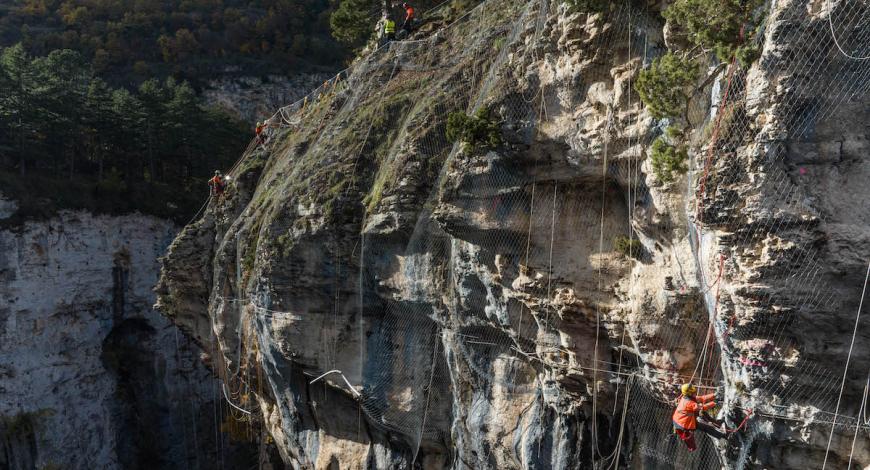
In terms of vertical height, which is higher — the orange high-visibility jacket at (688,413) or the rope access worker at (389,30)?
the rope access worker at (389,30)

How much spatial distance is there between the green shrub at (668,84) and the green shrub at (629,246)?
1.81m

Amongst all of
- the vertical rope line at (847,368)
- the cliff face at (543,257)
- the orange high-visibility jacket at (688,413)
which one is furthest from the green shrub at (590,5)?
the orange high-visibility jacket at (688,413)

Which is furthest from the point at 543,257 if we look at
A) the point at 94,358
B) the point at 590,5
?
the point at 94,358

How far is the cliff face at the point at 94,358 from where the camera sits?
21.5 m

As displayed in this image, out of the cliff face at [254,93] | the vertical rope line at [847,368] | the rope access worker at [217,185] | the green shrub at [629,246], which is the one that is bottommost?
the vertical rope line at [847,368]

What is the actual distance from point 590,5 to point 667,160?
2195 millimetres

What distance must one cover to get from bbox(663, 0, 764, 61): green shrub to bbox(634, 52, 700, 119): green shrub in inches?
10.8

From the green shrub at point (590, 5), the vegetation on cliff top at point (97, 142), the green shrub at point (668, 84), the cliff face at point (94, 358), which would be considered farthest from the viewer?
the vegetation on cliff top at point (97, 142)

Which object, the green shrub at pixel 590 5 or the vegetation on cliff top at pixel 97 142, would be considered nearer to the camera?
the green shrub at pixel 590 5

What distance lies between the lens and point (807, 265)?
5.84m

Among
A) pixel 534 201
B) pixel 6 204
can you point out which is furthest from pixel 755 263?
pixel 6 204

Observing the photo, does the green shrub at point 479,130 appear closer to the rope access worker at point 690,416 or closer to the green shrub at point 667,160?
the green shrub at point 667,160

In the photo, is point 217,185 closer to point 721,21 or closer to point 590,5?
point 590,5

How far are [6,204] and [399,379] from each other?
17.3m
